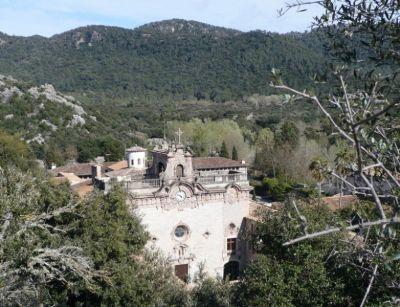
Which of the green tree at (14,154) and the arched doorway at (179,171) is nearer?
the arched doorway at (179,171)

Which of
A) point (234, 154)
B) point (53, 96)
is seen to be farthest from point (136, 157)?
point (53, 96)

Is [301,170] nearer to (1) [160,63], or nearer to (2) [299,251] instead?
(2) [299,251]

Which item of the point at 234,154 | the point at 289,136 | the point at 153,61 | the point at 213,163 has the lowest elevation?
the point at 234,154

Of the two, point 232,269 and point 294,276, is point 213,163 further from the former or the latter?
point 294,276

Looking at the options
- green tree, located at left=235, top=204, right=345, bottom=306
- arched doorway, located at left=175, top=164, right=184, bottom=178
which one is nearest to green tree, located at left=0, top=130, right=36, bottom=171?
arched doorway, located at left=175, top=164, right=184, bottom=178

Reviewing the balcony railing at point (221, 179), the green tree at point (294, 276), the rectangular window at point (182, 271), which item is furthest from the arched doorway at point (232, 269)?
the green tree at point (294, 276)

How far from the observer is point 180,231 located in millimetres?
23359

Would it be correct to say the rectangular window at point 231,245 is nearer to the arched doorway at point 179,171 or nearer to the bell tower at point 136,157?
the arched doorway at point 179,171

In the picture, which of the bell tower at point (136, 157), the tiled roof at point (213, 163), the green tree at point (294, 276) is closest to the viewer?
the green tree at point (294, 276)

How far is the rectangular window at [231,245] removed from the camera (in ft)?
80.2

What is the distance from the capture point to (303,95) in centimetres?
412

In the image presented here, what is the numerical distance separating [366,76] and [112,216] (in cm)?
1350

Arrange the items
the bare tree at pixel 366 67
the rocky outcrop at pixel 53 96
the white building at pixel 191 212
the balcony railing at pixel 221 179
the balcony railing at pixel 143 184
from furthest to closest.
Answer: the rocky outcrop at pixel 53 96
the balcony railing at pixel 221 179
the white building at pixel 191 212
the balcony railing at pixel 143 184
the bare tree at pixel 366 67

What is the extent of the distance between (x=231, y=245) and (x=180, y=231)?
110 inches
